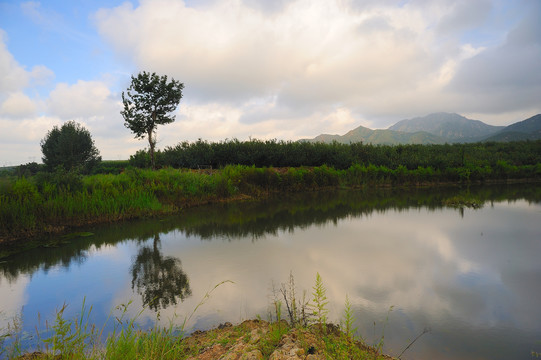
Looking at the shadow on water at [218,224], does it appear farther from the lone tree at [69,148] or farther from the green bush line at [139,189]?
the lone tree at [69,148]

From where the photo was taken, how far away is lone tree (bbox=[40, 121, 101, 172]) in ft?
108

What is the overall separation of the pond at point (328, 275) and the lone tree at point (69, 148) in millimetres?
28668

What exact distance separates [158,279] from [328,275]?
10.8ft

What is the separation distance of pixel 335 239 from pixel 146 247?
5.24m

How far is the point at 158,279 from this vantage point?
18.0 feet

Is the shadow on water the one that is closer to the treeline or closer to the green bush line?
the green bush line

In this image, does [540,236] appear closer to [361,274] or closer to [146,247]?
[361,274]

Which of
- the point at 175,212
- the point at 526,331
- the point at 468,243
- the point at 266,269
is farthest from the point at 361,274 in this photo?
the point at 175,212

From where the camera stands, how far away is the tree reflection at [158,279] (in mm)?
4645

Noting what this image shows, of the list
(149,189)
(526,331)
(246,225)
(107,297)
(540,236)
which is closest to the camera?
(526,331)

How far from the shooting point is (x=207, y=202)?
1465 centimetres

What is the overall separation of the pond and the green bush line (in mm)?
1038

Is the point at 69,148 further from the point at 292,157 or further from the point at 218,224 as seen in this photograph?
the point at 218,224

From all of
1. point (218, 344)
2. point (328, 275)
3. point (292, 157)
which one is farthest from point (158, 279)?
point (292, 157)
